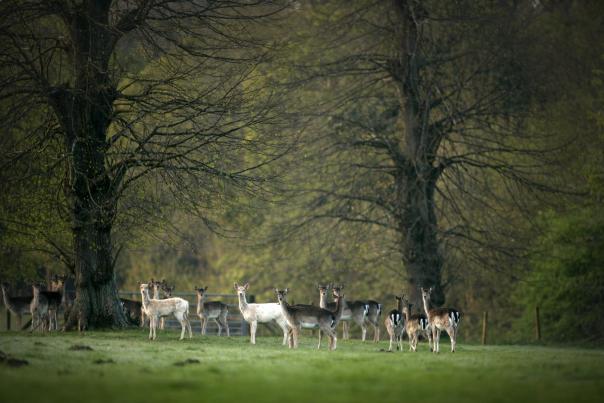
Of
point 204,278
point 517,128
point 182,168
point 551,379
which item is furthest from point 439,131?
point 204,278

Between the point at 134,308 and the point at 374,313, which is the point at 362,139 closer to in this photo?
the point at 374,313

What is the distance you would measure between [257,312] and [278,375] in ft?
32.5

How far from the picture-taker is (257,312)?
2609 cm

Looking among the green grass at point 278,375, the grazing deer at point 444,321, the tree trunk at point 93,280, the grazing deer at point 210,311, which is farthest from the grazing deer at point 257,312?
the grazing deer at point 444,321

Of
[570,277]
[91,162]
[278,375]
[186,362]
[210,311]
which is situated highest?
[91,162]

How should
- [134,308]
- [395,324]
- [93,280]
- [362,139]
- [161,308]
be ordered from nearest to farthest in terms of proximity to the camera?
1. [161,308]
2. [395,324]
3. [93,280]
4. [134,308]
5. [362,139]

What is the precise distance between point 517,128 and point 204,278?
2492 centimetres

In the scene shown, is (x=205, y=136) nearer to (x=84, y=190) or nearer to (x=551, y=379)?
(x=84, y=190)

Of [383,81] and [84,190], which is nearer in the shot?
[84,190]

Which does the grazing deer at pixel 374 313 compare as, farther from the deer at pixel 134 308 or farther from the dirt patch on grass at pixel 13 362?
the dirt patch on grass at pixel 13 362

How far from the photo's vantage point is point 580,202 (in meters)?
35.5

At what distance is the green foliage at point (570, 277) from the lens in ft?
116

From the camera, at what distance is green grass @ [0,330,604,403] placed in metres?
13.7

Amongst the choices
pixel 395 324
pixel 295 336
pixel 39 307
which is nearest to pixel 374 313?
pixel 395 324
